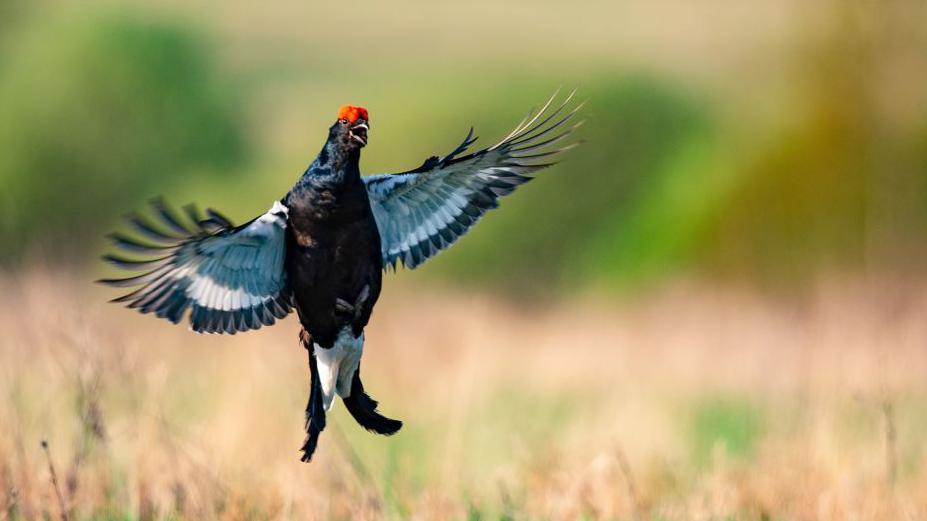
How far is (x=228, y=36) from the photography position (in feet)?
167

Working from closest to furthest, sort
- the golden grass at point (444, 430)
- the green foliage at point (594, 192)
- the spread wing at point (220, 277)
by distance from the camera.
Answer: the spread wing at point (220, 277) < the golden grass at point (444, 430) < the green foliage at point (594, 192)

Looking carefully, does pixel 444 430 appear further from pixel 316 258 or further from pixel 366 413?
pixel 316 258

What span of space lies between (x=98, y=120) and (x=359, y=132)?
102 feet

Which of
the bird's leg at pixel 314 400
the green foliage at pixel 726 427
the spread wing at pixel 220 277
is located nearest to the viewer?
the spread wing at pixel 220 277

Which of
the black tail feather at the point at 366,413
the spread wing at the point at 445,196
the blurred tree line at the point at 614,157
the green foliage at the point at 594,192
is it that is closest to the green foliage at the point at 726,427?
the spread wing at the point at 445,196

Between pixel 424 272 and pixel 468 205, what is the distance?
22680mm

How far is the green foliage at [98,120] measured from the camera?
32312mm

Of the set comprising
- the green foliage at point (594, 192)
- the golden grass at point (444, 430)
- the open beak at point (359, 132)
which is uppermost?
the green foliage at point (594, 192)

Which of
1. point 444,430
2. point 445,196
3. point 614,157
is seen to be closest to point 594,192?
point 614,157

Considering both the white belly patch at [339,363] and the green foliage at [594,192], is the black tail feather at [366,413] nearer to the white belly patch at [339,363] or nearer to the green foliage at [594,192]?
the white belly patch at [339,363]

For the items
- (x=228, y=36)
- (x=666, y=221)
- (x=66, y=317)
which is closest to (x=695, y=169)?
(x=666, y=221)

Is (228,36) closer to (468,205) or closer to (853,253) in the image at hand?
(853,253)

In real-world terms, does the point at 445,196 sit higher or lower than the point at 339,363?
higher

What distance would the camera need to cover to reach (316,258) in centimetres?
389
